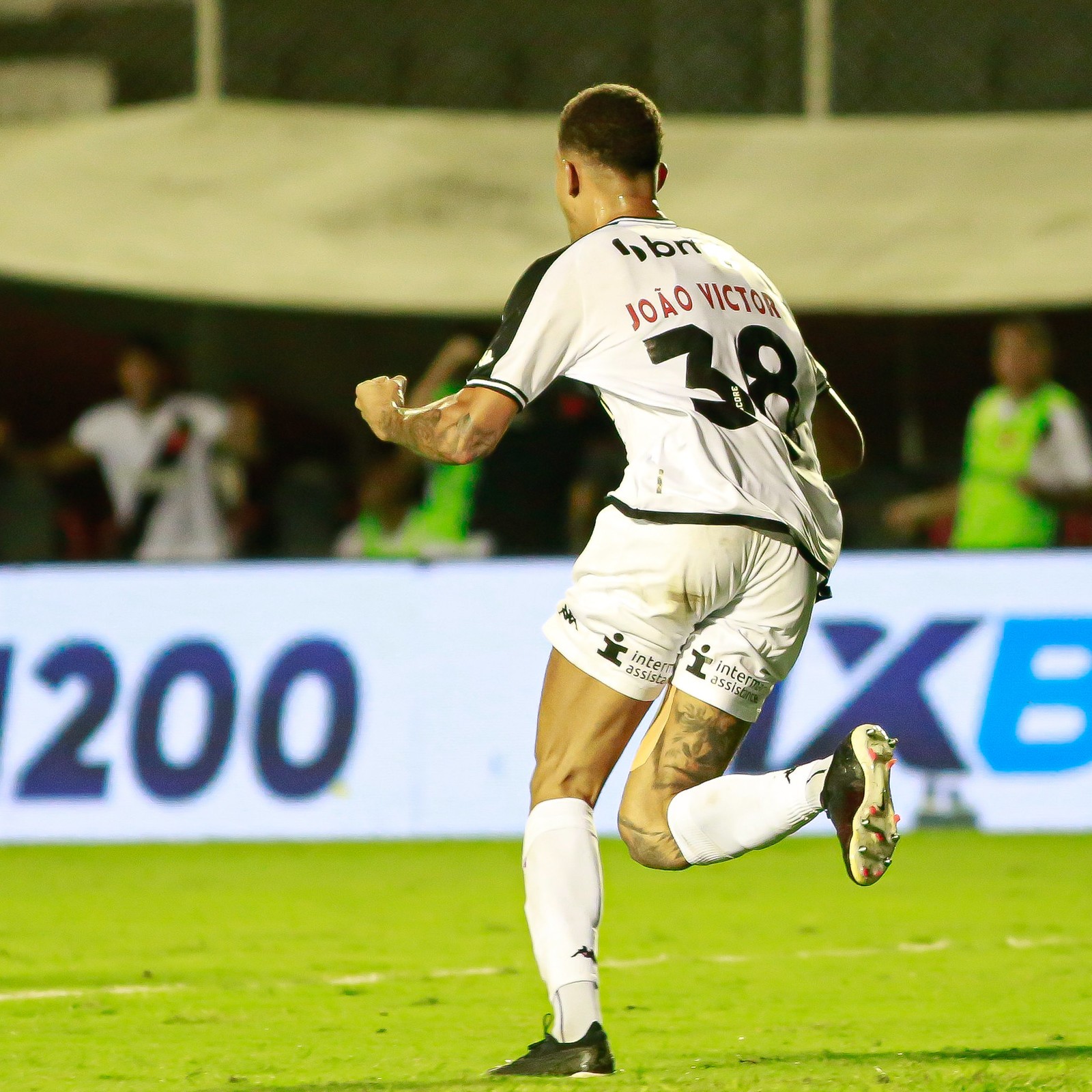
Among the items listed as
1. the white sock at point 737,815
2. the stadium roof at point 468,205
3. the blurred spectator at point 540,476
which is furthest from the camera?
the stadium roof at point 468,205

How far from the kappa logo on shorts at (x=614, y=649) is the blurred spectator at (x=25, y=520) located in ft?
22.8

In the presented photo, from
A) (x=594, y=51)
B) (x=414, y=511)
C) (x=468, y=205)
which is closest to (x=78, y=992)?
(x=414, y=511)

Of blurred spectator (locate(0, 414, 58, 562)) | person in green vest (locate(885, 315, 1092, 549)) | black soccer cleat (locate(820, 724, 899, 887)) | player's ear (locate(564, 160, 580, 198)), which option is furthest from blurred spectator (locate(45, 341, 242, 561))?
black soccer cleat (locate(820, 724, 899, 887))

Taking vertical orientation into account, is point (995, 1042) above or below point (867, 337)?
above

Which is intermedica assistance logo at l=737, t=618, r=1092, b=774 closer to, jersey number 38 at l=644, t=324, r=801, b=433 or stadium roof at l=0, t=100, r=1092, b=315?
stadium roof at l=0, t=100, r=1092, b=315

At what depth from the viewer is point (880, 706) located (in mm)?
8977

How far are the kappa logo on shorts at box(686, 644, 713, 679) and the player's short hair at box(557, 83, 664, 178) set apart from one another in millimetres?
1013

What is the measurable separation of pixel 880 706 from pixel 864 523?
7.05 ft

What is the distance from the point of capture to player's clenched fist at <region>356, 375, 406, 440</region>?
4.16 meters

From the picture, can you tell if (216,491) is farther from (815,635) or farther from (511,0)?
(511,0)

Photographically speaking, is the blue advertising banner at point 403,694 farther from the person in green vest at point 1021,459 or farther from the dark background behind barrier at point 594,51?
the dark background behind barrier at point 594,51

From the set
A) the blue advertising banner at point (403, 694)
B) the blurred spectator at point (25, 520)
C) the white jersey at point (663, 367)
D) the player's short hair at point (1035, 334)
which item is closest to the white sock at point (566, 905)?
the white jersey at point (663, 367)

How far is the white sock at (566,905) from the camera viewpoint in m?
3.98

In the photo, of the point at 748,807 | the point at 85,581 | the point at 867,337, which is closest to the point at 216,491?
the point at 85,581
